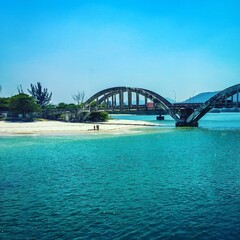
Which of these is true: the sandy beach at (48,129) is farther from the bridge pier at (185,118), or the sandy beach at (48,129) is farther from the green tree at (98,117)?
the green tree at (98,117)

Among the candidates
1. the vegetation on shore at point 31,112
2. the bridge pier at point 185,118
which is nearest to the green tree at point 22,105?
the vegetation on shore at point 31,112

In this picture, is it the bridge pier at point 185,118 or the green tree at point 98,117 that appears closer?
the bridge pier at point 185,118

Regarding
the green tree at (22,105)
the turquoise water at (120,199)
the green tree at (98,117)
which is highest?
the green tree at (22,105)

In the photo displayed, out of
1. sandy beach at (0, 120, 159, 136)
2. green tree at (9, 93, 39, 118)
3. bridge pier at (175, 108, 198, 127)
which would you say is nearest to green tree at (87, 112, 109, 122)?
green tree at (9, 93, 39, 118)

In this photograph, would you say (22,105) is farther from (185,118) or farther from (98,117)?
(185,118)

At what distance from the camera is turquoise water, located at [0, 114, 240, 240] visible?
15500 millimetres

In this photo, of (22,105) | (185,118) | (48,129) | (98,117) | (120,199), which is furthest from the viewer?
(98,117)

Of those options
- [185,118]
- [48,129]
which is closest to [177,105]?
[185,118]

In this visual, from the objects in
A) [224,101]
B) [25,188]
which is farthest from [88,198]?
[224,101]

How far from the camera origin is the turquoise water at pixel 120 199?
610 inches

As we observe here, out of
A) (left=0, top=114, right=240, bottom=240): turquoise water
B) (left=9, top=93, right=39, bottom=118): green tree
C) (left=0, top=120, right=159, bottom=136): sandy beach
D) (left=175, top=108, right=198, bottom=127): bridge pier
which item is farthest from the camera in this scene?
(left=9, top=93, right=39, bottom=118): green tree

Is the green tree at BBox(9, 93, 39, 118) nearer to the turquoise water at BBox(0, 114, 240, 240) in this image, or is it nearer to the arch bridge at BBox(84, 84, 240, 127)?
the arch bridge at BBox(84, 84, 240, 127)

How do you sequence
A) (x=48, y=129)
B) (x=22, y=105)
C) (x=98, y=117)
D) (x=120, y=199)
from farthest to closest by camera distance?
(x=98, y=117)
(x=22, y=105)
(x=48, y=129)
(x=120, y=199)

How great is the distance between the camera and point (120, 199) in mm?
20594
